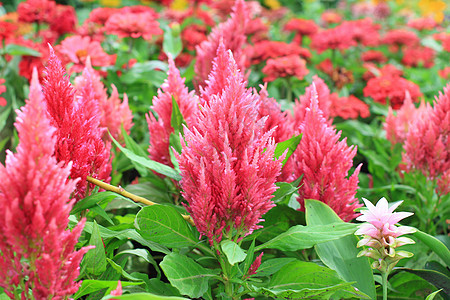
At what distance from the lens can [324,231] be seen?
3.97ft

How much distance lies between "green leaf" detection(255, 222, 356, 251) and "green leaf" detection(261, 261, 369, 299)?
0.25 ft

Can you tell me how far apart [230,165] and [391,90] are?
2115 mm

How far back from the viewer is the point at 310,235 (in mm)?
1206

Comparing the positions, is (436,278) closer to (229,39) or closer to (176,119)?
(176,119)

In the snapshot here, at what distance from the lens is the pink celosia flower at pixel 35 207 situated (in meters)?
0.82

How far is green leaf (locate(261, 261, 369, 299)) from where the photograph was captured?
1.18 m

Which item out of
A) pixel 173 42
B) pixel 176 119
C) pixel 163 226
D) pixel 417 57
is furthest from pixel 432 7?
pixel 163 226

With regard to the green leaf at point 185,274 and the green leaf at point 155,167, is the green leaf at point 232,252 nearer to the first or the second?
the green leaf at point 185,274

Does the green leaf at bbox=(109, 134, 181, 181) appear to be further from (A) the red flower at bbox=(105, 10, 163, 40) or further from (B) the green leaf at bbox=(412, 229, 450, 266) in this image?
(A) the red flower at bbox=(105, 10, 163, 40)

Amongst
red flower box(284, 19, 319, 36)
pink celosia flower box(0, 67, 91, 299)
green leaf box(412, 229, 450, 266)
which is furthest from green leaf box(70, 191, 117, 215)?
red flower box(284, 19, 319, 36)

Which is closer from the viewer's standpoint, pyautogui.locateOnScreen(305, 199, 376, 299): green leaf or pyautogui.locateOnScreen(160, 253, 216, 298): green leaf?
pyautogui.locateOnScreen(160, 253, 216, 298): green leaf

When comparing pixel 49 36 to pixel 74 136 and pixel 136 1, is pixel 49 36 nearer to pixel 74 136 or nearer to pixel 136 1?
pixel 74 136

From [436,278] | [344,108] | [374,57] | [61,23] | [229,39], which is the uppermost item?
[229,39]

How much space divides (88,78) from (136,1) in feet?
19.1
